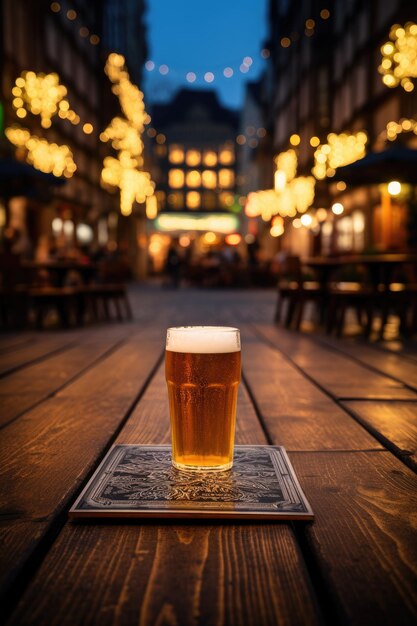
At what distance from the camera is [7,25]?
1633 cm

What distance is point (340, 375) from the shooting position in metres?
4.10

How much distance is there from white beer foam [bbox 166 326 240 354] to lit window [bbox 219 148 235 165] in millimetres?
56306

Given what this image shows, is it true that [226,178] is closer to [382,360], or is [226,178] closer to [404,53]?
[404,53]

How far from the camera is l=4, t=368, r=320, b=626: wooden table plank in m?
1.01

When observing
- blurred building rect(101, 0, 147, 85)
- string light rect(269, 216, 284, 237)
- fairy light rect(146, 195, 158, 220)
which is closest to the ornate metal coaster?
string light rect(269, 216, 284, 237)

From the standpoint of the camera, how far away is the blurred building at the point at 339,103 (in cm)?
1638

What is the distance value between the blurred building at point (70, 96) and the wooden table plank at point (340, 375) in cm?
600

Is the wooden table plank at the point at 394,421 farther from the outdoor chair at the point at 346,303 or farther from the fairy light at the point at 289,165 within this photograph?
the fairy light at the point at 289,165

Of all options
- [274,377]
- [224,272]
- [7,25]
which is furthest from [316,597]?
[224,272]

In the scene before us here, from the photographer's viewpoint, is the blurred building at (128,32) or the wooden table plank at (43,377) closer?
the wooden table plank at (43,377)

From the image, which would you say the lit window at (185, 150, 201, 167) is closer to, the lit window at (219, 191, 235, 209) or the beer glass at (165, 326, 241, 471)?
the lit window at (219, 191, 235, 209)

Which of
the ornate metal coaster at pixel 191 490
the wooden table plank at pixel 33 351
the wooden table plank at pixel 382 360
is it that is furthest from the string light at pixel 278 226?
the ornate metal coaster at pixel 191 490

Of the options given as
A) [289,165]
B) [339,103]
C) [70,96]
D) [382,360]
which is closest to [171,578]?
[382,360]

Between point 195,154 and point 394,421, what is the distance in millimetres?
56205
